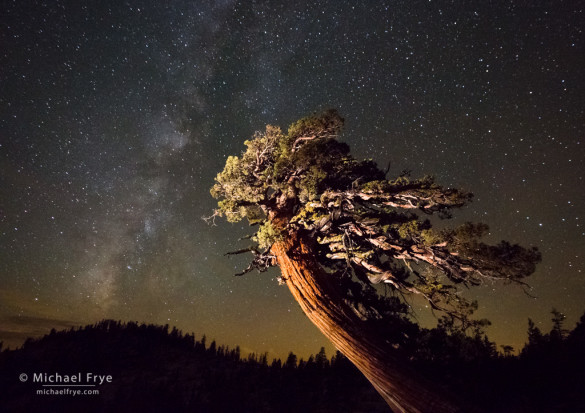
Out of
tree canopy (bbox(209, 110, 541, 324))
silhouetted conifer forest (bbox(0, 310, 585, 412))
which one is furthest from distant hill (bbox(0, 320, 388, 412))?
tree canopy (bbox(209, 110, 541, 324))

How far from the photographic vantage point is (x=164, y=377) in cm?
5459

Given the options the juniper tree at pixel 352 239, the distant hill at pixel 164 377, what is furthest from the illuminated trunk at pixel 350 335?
the distant hill at pixel 164 377

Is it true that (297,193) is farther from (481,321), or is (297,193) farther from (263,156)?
(481,321)

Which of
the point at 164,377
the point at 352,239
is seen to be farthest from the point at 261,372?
the point at 352,239

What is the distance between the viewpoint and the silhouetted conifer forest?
7.54m

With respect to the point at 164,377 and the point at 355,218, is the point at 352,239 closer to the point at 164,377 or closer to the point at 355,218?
the point at 355,218

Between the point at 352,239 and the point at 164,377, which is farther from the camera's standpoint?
the point at 164,377

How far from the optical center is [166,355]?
69375 millimetres

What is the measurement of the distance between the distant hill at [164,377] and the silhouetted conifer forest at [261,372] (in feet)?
0.63

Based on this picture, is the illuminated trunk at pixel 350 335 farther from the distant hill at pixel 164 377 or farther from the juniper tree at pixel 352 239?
the distant hill at pixel 164 377

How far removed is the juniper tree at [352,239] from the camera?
20.6 feet

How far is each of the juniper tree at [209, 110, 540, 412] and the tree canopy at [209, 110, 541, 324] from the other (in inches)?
1.2

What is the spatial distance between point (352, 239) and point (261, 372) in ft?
154

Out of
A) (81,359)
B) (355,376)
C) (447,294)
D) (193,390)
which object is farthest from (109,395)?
(447,294)
